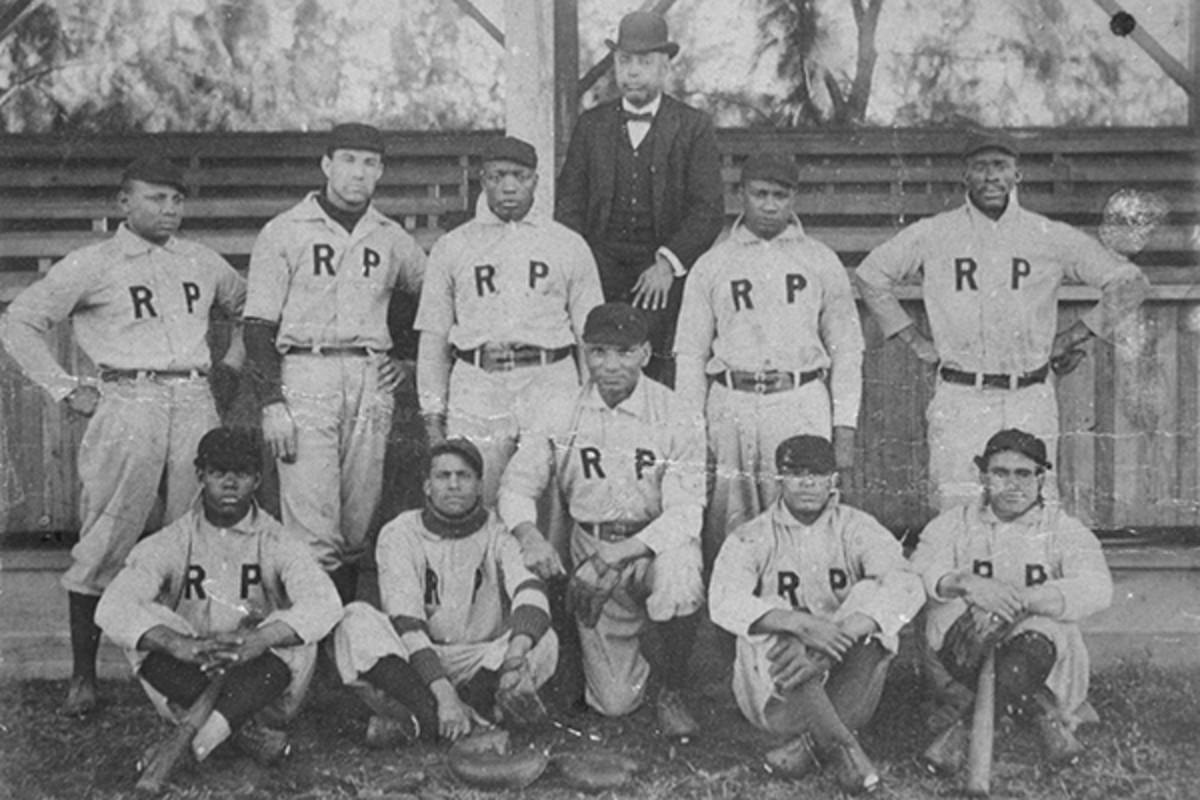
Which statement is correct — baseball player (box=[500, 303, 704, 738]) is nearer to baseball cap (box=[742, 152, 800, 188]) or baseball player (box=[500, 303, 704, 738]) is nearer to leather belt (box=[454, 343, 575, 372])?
leather belt (box=[454, 343, 575, 372])

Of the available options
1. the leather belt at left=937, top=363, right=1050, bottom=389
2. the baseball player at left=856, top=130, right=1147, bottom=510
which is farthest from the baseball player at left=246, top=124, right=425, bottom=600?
the leather belt at left=937, top=363, right=1050, bottom=389

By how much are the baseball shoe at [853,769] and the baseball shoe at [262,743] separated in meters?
1.79

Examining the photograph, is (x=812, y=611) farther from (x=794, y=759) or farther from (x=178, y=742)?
(x=178, y=742)

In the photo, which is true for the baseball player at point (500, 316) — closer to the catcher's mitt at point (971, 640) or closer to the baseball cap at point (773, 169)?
the baseball cap at point (773, 169)

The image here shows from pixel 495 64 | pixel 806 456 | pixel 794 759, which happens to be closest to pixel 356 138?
pixel 495 64

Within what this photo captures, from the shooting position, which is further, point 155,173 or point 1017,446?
point 155,173

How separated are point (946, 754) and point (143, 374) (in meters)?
3.09

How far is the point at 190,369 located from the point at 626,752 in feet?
6.84

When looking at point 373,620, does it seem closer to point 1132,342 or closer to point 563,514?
point 563,514

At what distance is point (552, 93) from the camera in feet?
16.6

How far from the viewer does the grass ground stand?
4.43 m

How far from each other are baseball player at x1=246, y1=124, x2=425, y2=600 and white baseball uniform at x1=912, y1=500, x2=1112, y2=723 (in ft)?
6.71

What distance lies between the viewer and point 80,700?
4.94m

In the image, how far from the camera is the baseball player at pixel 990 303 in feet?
16.8
